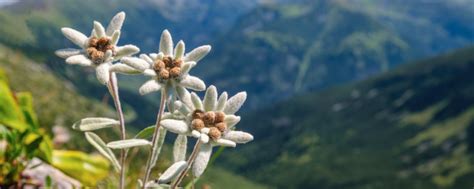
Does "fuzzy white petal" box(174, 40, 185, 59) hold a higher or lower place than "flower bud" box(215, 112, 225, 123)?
higher

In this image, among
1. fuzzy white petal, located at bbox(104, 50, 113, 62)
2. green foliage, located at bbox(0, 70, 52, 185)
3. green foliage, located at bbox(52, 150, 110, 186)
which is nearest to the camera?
fuzzy white petal, located at bbox(104, 50, 113, 62)

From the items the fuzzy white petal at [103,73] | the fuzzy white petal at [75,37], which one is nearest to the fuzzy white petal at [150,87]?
the fuzzy white petal at [103,73]

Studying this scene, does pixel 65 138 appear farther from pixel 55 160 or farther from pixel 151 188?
pixel 151 188

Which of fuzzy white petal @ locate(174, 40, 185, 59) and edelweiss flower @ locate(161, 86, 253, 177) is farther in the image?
fuzzy white petal @ locate(174, 40, 185, 59)

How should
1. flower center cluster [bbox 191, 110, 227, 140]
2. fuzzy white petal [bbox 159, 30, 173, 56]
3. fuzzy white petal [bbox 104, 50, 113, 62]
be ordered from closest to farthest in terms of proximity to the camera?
1. flower center cluster [bbox 191, 110, 227, 140]
2. fuzzy white petal [bbox 104, 50, 113, 62]
3. fuzzy white petal [bbox 159, 30, 173, 56]

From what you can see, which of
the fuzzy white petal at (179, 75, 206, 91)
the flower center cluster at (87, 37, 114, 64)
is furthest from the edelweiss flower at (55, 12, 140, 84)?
the fuzzy white petal at (179, 75, 206, 91)

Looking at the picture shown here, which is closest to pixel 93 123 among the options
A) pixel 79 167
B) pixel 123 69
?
pixel 123 69

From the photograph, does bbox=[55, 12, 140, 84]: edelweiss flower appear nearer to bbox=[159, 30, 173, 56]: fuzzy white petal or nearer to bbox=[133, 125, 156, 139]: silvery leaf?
bbox=[159, 30, 173, 56]: fuzzy white petal

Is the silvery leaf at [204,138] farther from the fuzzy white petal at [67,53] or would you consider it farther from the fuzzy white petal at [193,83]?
the fuzzy white petal at [67,53]
